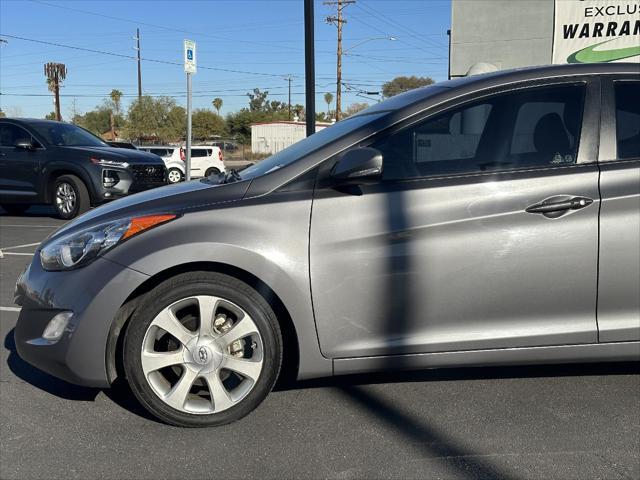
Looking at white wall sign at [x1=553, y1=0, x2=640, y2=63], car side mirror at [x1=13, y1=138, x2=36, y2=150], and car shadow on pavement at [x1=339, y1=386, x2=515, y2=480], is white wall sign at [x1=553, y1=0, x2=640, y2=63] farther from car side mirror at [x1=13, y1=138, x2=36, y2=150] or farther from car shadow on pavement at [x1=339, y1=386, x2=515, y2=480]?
car shadow on pavement at [x1=339, y1=386, x2=515, y2=480]

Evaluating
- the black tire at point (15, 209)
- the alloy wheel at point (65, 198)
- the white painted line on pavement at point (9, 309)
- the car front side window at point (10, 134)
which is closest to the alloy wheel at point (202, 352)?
the white painted line on pavement at point (9, 309)

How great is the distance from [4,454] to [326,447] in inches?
58.1

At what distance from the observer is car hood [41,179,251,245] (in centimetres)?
307

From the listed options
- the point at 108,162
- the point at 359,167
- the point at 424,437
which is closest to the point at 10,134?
the point at 108,162

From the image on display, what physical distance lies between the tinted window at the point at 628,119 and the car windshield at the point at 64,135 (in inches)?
376

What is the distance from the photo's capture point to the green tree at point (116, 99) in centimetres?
8684

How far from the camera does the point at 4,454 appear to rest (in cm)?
285

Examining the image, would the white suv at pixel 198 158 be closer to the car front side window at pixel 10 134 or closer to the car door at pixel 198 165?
the car door at pixel 198 165

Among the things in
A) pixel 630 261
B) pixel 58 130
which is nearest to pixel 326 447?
pixel 630 261

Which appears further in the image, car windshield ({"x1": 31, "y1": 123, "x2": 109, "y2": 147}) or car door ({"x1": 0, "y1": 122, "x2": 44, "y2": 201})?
car windshield ({"x1": 31, "y1": 123, "x2": 109, "y2": 147})

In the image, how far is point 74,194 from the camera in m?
10.4

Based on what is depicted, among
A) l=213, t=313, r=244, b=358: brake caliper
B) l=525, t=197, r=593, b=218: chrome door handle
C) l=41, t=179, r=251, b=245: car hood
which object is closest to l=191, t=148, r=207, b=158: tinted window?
l=41, t=179, r=251, b=245: car hood

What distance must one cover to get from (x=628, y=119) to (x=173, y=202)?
238 cm

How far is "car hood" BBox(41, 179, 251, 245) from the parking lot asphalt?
101cm
